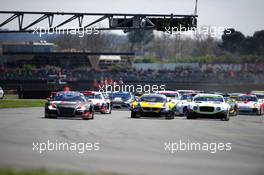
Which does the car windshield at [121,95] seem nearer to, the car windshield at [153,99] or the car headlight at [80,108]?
the car windshield at [153,99]

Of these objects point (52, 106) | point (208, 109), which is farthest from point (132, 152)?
point (208, 109)

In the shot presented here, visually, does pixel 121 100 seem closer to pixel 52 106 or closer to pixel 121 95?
pixel 121 95

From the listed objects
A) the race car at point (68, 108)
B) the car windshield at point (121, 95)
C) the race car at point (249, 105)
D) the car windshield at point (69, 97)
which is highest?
the car windshield at point (69, 97)

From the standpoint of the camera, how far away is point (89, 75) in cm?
8988

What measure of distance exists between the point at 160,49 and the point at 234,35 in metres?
66.8

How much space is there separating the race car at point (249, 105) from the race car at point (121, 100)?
6.12m

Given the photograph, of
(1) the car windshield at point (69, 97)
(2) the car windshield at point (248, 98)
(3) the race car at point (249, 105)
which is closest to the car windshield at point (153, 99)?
(1) the car windshield at point (69, 97)

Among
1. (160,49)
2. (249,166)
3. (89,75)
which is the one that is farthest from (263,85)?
(160,49)

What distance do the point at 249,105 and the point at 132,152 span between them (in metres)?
27.3

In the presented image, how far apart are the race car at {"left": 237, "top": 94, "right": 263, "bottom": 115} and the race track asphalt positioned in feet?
59.1

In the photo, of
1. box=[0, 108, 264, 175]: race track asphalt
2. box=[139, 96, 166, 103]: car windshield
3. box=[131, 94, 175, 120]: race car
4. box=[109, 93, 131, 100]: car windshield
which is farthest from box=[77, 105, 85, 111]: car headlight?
box=[109, 93, 131, 100]: car windshield

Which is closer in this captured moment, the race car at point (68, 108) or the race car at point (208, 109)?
the race car at point (68, 108)

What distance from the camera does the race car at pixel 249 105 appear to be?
43938mm

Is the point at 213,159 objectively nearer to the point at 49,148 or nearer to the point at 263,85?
the point at 49,148
